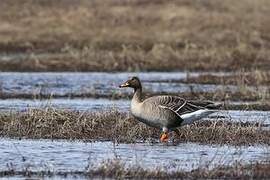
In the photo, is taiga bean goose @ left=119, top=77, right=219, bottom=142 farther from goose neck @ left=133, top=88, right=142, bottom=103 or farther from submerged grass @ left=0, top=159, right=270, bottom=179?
submerged grass @ left=0, top=159, right=270, bottom=179

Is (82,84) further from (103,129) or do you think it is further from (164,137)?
(164,137)

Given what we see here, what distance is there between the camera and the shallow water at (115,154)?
13539 millimetres

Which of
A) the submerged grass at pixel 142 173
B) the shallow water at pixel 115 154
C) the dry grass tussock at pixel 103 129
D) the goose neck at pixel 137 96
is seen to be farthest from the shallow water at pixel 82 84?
the submerged grass at pixel 142 173

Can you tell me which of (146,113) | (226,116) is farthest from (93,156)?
(226,116)

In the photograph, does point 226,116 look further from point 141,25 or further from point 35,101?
point 141,25

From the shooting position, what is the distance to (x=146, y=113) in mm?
15641

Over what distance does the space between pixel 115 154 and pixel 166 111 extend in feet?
7.65

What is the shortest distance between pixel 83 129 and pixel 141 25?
1099 inches

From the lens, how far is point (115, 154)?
541 inches

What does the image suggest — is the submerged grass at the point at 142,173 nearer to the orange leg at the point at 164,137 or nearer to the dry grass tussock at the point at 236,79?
the orange leg at the point at 164,137

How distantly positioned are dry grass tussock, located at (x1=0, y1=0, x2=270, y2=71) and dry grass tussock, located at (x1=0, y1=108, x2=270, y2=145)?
15.5 meters

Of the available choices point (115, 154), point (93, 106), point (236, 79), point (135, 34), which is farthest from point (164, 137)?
point (135, 34)

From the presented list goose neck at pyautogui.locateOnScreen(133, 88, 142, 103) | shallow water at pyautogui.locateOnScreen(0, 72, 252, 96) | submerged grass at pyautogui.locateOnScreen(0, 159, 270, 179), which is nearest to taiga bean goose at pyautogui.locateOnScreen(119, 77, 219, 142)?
goose neck at pyautogui.locateOnScreen(133, 88, 142, 103)

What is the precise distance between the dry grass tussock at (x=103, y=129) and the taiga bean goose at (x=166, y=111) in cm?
40
